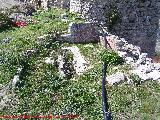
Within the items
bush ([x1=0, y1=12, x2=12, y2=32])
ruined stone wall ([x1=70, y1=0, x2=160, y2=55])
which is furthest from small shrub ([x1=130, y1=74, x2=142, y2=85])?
bush ([x1=0, y1=12, x2=12, y2=32])

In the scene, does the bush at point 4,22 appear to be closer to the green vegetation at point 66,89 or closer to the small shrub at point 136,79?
the green vegetation at point 66,89

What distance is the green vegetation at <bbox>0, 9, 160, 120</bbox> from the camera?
16141 mm

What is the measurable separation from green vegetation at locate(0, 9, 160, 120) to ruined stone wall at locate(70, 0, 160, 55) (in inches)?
179

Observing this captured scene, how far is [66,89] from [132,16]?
1155 centimetres

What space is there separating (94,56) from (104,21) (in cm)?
643

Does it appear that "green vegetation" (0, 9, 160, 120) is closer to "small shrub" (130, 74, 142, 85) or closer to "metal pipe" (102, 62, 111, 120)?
"small shrub" (130, 74, 142, 85)

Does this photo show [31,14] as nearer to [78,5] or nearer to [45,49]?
[78,5]

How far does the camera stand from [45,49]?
22.2m

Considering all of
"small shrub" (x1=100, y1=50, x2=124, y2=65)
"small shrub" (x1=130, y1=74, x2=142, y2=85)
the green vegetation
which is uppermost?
"small shrub" (x1=100, y1=50, x2=124, y2=65)

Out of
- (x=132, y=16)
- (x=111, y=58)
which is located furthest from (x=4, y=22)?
(x=111, y=58)

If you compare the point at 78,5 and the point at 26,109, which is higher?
the point at 78,5

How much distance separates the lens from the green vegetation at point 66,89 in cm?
1614

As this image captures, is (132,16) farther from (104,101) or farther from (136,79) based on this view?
(104,101)

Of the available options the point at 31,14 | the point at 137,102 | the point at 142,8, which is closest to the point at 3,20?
the point at 31,14
